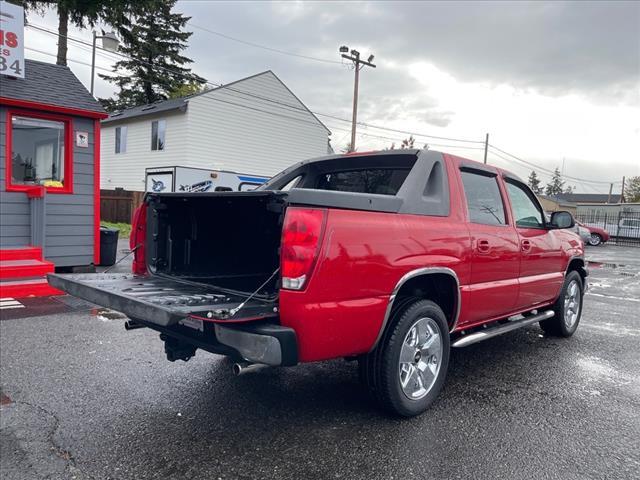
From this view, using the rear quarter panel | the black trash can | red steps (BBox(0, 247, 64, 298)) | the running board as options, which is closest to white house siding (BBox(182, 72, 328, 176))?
the black trash can

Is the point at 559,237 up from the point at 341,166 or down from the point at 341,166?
down

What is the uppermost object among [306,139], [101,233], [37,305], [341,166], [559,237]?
[306,139]

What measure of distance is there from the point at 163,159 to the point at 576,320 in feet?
70.9

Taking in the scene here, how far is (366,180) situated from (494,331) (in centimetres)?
178

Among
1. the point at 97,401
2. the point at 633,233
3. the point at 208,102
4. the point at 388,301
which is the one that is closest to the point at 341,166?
the point at 388,301

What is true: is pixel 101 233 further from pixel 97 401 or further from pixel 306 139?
pixel 306 139

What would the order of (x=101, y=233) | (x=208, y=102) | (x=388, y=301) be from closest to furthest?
(x=388, y=301), (x=101, y=233), (x=208, y=102)

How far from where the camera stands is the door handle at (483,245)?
4125 mm

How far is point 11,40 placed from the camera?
27.8 ft

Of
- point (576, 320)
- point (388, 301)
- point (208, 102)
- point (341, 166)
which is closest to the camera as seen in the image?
point (388, 301)

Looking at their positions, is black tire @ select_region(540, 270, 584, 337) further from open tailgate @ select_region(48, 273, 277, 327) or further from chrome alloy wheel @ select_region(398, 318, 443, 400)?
open tailgate @ select_region(48, 273, 277, 327)

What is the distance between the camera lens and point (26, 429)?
3336 millimetres

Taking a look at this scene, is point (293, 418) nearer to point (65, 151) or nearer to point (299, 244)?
point (299, 244)

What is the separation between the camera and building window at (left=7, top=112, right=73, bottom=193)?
8.93 meters
